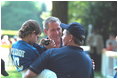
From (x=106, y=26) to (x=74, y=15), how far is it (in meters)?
1.38

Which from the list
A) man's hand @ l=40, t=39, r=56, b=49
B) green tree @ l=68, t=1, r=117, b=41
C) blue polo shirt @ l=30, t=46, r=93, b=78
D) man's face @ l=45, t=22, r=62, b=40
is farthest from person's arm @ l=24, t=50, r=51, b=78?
green tree @ l=68, t=1, r=117, b=41

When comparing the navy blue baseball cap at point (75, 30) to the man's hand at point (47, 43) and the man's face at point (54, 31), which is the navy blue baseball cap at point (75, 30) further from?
the man's face at point (54, 31)

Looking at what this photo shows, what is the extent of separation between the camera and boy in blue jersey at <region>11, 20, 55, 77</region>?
75.6 inches

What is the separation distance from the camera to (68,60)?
6.29 ft

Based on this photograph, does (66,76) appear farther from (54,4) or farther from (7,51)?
(54,4)

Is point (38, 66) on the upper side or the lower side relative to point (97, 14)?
upper

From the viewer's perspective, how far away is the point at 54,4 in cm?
536

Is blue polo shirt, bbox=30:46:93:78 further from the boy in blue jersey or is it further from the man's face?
the man's face

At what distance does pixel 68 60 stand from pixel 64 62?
1.1 inches

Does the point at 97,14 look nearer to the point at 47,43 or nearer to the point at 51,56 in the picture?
the point at 47,43

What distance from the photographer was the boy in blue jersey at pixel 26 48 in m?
1.92

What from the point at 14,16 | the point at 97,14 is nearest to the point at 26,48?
the point at 14,16

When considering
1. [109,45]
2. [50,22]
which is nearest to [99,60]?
[109,45]

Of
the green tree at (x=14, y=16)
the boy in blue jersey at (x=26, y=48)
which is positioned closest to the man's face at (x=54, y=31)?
the green tree at (x=14, y=16)
